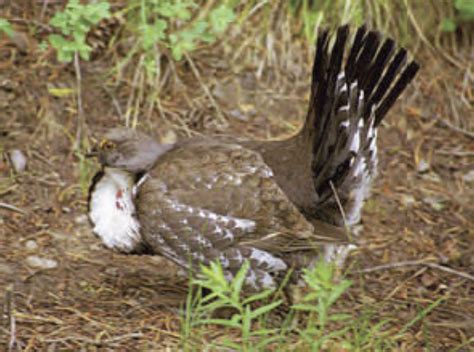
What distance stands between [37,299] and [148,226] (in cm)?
74

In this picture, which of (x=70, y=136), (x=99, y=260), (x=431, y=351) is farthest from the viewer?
(x=70, y=136)

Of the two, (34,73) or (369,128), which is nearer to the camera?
(369,128)

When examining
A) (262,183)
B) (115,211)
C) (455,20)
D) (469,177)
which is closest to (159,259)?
(115,211)

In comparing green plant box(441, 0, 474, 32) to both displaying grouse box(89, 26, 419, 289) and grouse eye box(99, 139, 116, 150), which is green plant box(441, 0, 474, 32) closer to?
displaying grouse box(89, 26, 419, 289)

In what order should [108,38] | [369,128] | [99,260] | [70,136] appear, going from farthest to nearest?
[108,38]
[70,136]
[99,260]
[369,128]

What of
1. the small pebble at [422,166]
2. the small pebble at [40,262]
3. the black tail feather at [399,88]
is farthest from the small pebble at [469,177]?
the small pebble at [40,262]

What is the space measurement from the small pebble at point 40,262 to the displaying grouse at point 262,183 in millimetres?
428

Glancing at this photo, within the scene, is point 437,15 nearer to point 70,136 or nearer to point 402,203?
point 402,203

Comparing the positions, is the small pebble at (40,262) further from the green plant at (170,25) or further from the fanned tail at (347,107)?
the fanned tail at (347,107)

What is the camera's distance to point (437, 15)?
21.1 ft

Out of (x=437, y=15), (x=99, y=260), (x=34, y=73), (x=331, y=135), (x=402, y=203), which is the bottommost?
(x=99, y=260)

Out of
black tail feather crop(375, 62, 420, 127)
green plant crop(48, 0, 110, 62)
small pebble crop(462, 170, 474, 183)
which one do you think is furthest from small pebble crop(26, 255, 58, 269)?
small pebble crop(462, 170, 474, 183)

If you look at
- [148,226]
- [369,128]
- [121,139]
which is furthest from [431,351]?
[121,139]

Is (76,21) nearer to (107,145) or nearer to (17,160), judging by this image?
(107,145)
